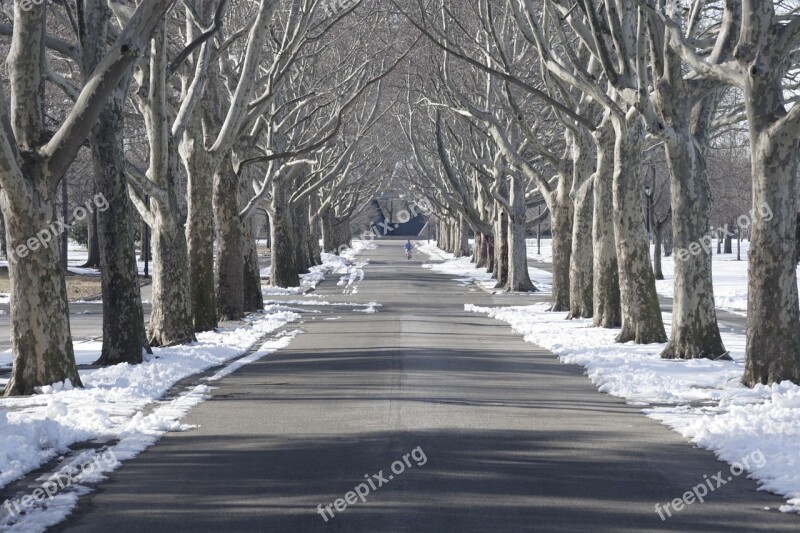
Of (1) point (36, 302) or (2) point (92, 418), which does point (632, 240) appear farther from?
(2) point (92, 418)

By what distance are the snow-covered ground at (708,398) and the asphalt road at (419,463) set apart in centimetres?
25

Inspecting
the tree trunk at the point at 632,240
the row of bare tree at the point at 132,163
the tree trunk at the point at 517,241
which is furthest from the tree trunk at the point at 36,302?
the tree trunk at the point at 517,241

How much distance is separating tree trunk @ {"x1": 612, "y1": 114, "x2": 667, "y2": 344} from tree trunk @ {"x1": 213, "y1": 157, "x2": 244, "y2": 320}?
31.0ft

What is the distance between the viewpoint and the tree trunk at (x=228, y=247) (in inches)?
1016

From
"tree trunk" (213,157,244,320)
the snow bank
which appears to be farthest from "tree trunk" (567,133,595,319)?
the snow bank

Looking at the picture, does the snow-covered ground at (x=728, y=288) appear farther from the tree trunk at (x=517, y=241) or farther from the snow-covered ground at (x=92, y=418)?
the snow-covered ground at (x=92, y=418)

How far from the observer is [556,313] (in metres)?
28.8

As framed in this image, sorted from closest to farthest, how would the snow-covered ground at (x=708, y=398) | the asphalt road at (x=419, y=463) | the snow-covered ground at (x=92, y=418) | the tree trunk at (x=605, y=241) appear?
1. the asphalt road at (x=419, y=463)
2. the snow-covered ground at (x=92, y=418)
3. the snow-covered ground at (x=708, y=398)
4. the tree trunk at (x=605, y=241)

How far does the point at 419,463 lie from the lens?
8625mm

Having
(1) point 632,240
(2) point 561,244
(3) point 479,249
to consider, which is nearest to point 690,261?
(1) point 632,240

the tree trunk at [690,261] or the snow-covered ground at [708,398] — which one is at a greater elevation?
the tree trunk at [690,261]

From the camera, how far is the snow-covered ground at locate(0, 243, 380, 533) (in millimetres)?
7730

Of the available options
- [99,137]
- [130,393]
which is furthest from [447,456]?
[99,137]

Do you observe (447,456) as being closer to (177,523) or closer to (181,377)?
(177,523)
